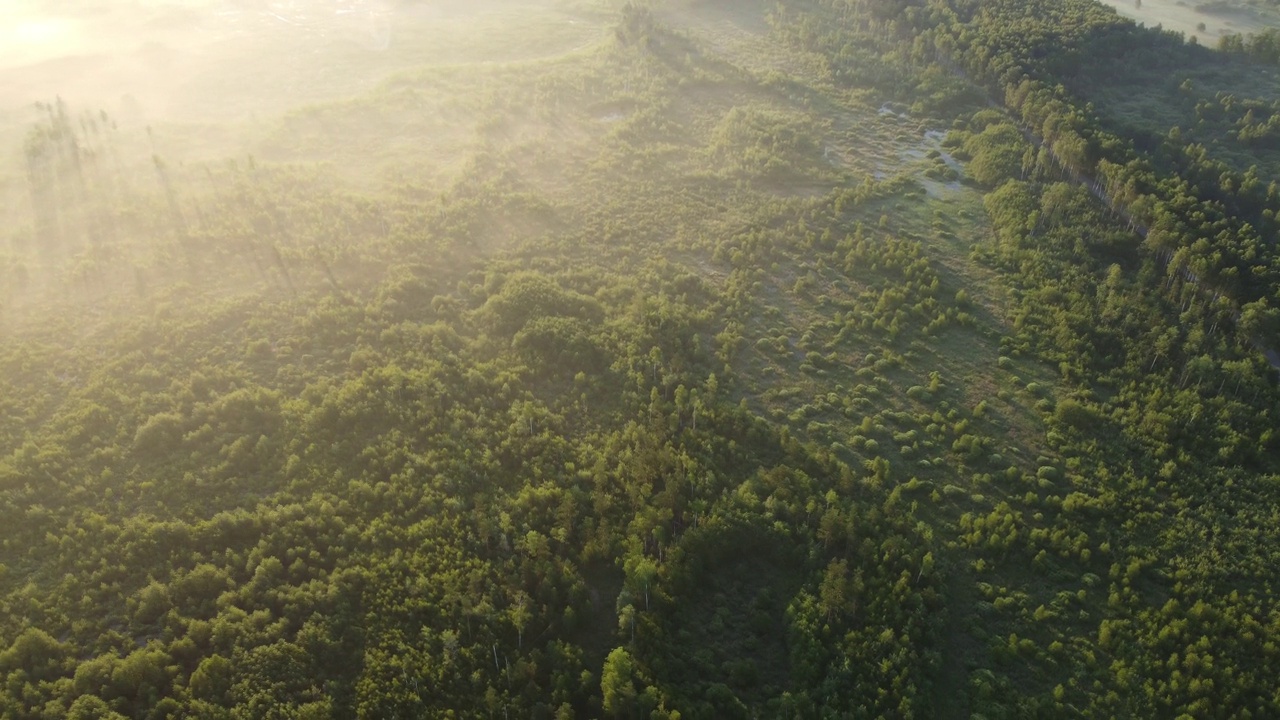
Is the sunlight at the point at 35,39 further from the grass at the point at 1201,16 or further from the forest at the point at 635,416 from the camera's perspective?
the grass at the point at 1201,16

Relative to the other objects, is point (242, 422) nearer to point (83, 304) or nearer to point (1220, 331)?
point (83, 304)

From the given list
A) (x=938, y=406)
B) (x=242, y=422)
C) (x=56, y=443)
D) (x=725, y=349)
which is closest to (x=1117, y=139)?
(x=938, y=406)

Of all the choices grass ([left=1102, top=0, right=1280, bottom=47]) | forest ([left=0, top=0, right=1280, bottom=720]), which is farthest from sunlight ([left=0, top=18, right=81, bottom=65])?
grass ([left=1102, top=0, right=1280, bottom=47])

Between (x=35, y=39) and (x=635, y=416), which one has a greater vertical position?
(x=35, y=39)

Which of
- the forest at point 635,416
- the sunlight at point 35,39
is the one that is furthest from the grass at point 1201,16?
the sunlight at point 35,39

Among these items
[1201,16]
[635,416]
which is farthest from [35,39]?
[1201,16]

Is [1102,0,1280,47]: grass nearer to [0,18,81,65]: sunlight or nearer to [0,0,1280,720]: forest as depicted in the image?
[0,0,1280,720]: forest

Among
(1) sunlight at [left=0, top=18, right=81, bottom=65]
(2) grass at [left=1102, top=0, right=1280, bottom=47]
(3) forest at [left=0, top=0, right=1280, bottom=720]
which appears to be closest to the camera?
(3) forest at [left=0, top=0, right=1280, bottom=720]

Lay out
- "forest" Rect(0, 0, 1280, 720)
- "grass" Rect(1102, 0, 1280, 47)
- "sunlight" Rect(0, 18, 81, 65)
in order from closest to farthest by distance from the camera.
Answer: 1. "forest" Rect(0, 0, 1280, 720)
2. "sunlight" Rect(0, 18, 81, 65)
3. "grass" Rect(1102, 0, 1280, 47)

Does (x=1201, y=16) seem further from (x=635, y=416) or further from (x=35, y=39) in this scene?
(x=35, y=39)
